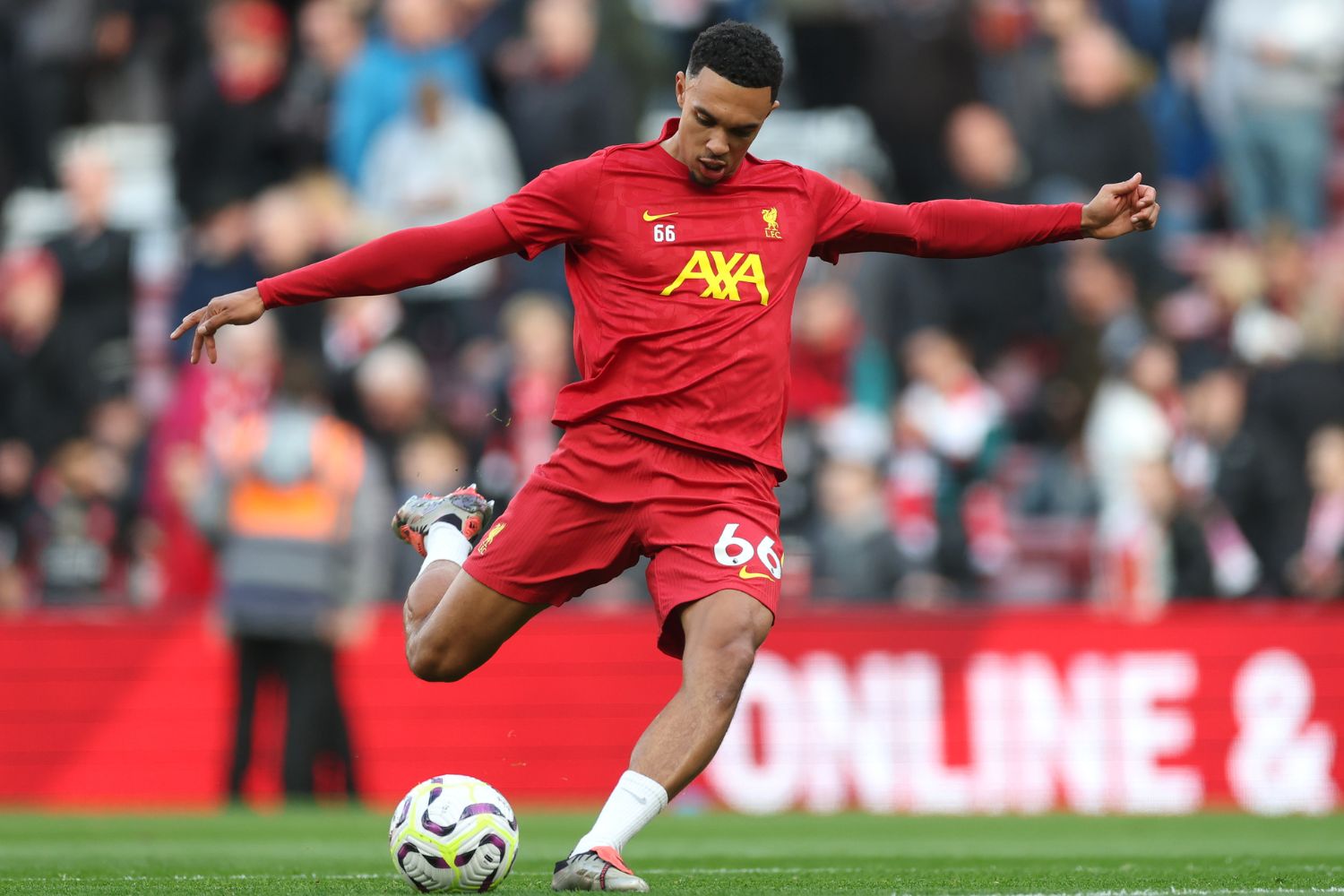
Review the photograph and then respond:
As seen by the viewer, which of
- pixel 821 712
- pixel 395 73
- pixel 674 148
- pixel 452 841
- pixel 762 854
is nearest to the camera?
pixel 452 841

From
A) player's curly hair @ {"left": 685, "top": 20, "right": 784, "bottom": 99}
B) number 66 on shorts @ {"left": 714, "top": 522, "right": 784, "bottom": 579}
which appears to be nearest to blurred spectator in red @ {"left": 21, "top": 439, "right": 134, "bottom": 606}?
number 66 on shorts @ {"left": 714, "top": 522, "right": 784, "bottom": 579}

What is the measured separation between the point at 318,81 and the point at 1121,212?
10.8m

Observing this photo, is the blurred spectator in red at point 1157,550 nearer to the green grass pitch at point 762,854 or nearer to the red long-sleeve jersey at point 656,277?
the green grass pitch at point 762,854

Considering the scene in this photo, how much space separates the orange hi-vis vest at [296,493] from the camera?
13.2m

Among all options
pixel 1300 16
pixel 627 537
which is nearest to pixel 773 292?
pixel 627 537

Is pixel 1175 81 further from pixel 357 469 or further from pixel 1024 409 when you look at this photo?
pixel 357 469

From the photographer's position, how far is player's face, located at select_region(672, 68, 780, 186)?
6.69 m

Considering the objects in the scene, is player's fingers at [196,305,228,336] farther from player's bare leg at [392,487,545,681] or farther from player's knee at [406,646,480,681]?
player's knee at [406,646,480,681]

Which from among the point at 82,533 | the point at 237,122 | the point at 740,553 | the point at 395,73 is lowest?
the point at 740,553

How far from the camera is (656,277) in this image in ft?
22.5

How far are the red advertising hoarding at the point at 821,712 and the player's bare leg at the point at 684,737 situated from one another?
678cm

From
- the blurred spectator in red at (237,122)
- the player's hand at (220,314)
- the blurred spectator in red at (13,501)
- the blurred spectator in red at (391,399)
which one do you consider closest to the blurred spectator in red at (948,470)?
the blurred spectator in red at (391,399)

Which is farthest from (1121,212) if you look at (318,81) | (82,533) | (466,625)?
(318,81)

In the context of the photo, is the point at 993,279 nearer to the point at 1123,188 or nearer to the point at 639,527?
the point at 1123,188
